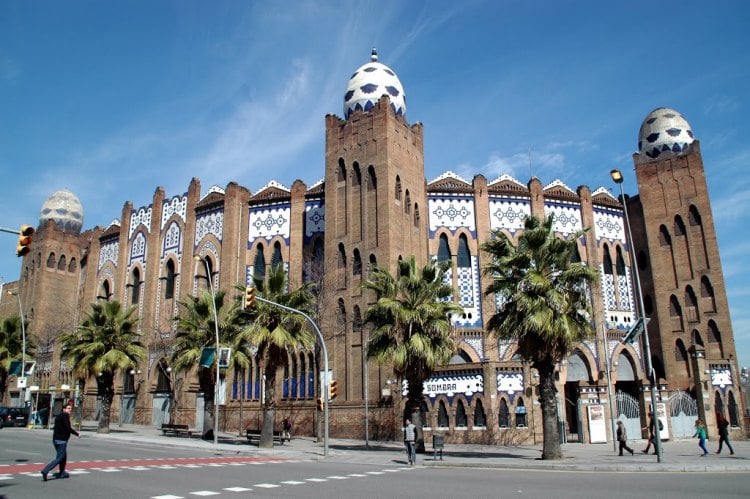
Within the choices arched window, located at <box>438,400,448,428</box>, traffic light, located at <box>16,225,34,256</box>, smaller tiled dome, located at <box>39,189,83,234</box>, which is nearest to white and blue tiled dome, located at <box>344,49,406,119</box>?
arched window, located at <box>438,400,448,428</box>

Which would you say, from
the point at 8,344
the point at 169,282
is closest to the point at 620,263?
the point at 169,282

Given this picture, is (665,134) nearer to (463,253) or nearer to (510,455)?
(463,253)

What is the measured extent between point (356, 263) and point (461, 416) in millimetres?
10476

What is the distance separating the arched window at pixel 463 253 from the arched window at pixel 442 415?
10960 mm

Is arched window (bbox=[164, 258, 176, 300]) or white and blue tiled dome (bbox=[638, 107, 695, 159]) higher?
white and blue tiled dome (bbox=[638, 107, 695, 159])

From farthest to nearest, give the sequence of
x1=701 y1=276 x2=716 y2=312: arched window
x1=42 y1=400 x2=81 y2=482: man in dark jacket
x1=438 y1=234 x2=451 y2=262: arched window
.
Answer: x1=438 y1=234 x2=451 y2=262: arched window → x1=701 y1=276 x2=716 y2=312: arched window → x1=42 y1=400 x2=81 y2=482: man in dark jacket

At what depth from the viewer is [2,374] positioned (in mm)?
47375

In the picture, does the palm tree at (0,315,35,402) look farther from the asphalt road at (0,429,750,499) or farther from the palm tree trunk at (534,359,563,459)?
the palm tree trunk at (534,359,563,459)

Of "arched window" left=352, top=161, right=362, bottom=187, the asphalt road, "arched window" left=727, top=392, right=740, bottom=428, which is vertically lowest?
the asphalt road

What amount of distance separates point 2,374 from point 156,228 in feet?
54.1

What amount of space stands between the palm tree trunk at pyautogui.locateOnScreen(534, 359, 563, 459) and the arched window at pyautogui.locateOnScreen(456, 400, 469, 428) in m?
8.02

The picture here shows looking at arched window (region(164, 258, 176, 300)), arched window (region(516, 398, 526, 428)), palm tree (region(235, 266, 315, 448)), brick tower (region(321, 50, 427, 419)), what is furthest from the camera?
arched window (region(164, 258, 176, 300))

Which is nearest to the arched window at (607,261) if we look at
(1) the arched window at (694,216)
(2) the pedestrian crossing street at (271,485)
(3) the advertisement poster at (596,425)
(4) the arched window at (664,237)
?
(4) the arched window at (664,237)

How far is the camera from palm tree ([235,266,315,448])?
25.5 metres
